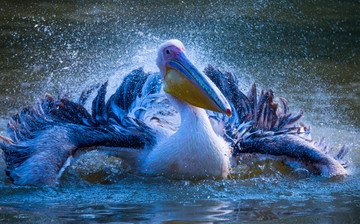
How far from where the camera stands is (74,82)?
23.4ft

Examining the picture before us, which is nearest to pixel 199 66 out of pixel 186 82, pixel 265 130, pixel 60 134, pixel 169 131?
pixel 265 130

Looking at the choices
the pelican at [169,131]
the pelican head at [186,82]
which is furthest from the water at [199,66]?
the pelican head at [186,82]

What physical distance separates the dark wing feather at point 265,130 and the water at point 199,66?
0.18 meters

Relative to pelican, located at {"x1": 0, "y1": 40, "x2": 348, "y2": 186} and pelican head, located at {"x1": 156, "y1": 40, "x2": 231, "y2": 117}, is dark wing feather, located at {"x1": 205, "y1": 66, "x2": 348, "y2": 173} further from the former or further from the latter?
pelican head, located at {"x1": 156, "y1": 40, "x2": 231, "y2": 117}

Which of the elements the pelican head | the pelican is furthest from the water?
the pelican head

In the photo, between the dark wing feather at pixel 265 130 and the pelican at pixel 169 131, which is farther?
the dark wing feather at pixel 265 130

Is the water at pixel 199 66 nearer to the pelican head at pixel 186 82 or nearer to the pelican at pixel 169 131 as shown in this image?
the pelican at pixel 169 131

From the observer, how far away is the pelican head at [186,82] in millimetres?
4281

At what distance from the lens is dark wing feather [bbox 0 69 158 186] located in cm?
436

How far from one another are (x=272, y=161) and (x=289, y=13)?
6115 mm

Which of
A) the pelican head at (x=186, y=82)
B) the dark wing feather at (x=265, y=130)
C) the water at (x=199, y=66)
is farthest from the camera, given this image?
the dark wing feather at (x=265, y=130)

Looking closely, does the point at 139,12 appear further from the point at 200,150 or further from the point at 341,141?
the point at 200,150

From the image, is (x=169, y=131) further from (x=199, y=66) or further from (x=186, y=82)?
(x=199, y=66)

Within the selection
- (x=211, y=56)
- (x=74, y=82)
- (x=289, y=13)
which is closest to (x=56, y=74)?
(x=74, y=82)
